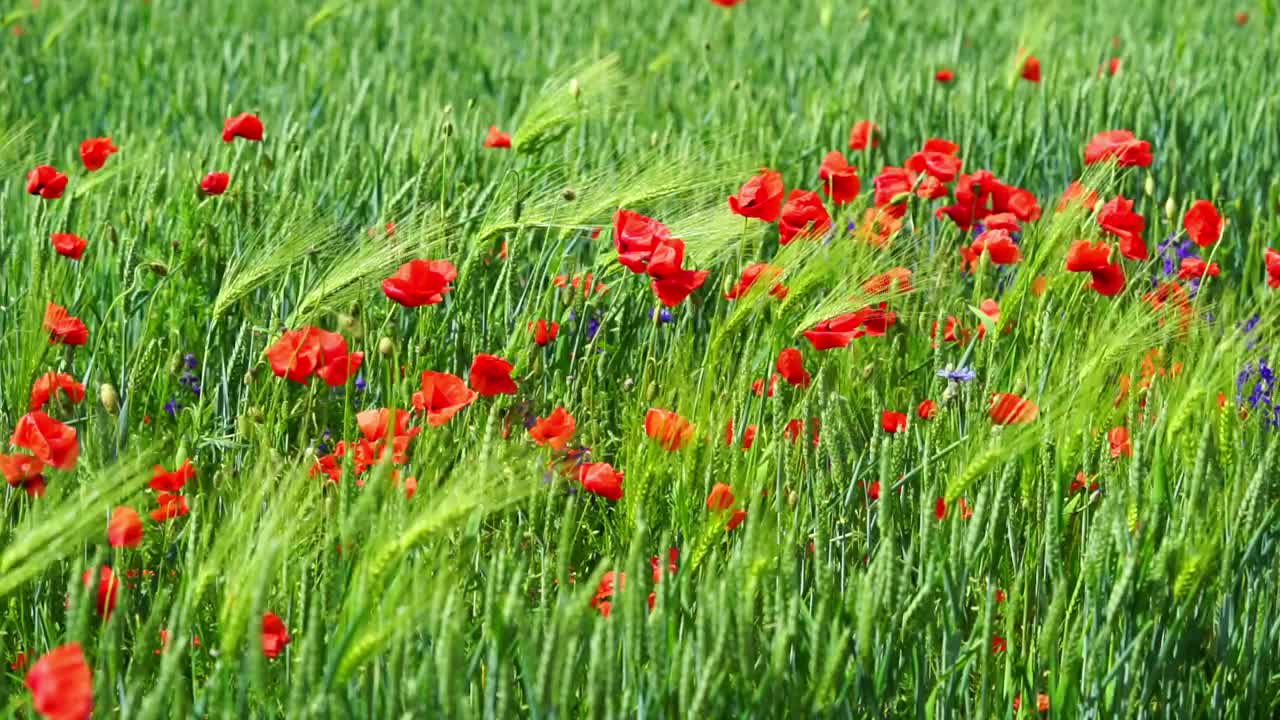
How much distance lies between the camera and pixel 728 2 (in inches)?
181

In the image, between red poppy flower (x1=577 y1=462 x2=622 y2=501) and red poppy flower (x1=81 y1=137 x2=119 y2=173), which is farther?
red poppy flower (x1=81 y1=137 x2=119 y2=173)

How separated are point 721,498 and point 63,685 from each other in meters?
0.57

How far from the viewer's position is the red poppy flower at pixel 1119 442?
167cm

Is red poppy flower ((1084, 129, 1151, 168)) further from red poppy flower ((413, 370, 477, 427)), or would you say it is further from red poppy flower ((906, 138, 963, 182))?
red poppy flower ((413, 370, 477, 427))

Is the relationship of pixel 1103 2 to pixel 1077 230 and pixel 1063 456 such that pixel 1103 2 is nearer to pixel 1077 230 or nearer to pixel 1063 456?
pixel 1077 230

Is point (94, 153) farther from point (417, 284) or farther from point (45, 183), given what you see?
point (417, 284)

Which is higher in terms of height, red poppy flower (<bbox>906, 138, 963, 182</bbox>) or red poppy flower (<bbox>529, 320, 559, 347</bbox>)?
red poppy flower (<bbox>906, 138, 963, 182</bbox>)

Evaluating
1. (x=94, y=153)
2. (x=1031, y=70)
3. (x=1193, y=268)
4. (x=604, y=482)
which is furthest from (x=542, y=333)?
(x=1031, y=70)

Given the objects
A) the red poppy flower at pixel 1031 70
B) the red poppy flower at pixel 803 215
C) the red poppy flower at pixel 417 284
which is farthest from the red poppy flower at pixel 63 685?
the red poppy flower at pixel 1031 70

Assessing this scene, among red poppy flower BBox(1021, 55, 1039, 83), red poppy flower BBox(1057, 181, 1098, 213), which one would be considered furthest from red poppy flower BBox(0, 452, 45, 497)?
red poppy flower BBox(1021, 55, 1039, 83)

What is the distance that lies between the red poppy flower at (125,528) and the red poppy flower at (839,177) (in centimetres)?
125

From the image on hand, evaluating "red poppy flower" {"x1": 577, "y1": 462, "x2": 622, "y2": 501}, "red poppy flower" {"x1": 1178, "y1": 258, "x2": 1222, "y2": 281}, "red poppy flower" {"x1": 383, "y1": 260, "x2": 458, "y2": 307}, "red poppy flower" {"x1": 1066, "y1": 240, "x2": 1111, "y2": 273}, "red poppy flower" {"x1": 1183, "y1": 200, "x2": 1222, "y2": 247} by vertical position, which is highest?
"red poppy flower" {"x1": 1066, "y1": 240, "x2": 1111, "y2": 273}

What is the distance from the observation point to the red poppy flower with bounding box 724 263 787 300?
5.38 ft

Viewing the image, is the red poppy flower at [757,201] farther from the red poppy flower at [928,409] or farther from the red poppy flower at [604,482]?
the red poppy flower at [604,482]
